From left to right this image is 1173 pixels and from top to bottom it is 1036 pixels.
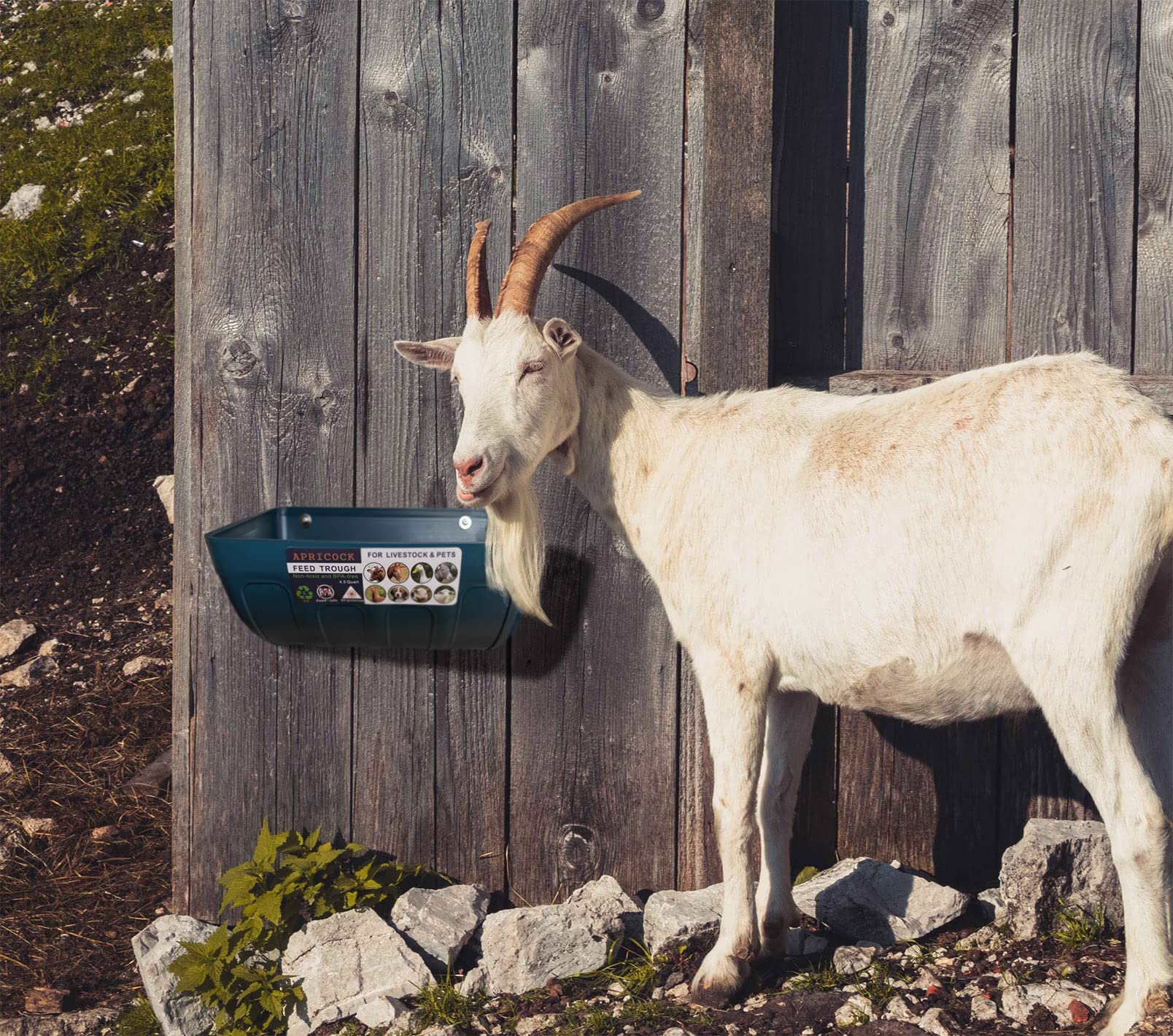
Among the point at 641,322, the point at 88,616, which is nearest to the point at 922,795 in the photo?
the point at 641,322

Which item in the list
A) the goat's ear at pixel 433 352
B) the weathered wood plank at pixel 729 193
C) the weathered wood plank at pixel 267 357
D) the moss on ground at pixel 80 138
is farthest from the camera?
the moss on ground at pixel 80 138

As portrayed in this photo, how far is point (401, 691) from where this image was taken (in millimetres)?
3865

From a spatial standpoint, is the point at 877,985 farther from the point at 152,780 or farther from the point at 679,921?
the point at 152,780

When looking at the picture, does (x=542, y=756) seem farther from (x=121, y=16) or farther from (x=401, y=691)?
(x=121, y=16)

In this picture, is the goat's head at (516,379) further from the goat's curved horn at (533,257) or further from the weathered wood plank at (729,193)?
the weathered wood plank at (729,193)

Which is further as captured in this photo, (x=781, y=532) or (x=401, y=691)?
(x=401, y=691)

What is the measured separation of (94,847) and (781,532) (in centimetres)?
283

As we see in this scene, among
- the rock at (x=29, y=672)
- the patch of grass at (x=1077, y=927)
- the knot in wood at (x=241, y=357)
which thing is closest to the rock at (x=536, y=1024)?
the patch of grass at (x=1077, y=927)

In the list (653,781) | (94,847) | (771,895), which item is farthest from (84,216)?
(771,895)

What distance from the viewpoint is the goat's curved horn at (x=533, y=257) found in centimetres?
315

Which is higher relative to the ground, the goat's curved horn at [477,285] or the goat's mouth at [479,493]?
the goat's curved horn at [477,285]

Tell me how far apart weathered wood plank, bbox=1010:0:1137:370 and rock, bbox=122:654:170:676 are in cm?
379

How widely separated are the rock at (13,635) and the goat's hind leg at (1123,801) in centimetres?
442

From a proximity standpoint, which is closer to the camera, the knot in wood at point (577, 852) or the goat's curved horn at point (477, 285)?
the goat's curved horn at point (477, 285)
